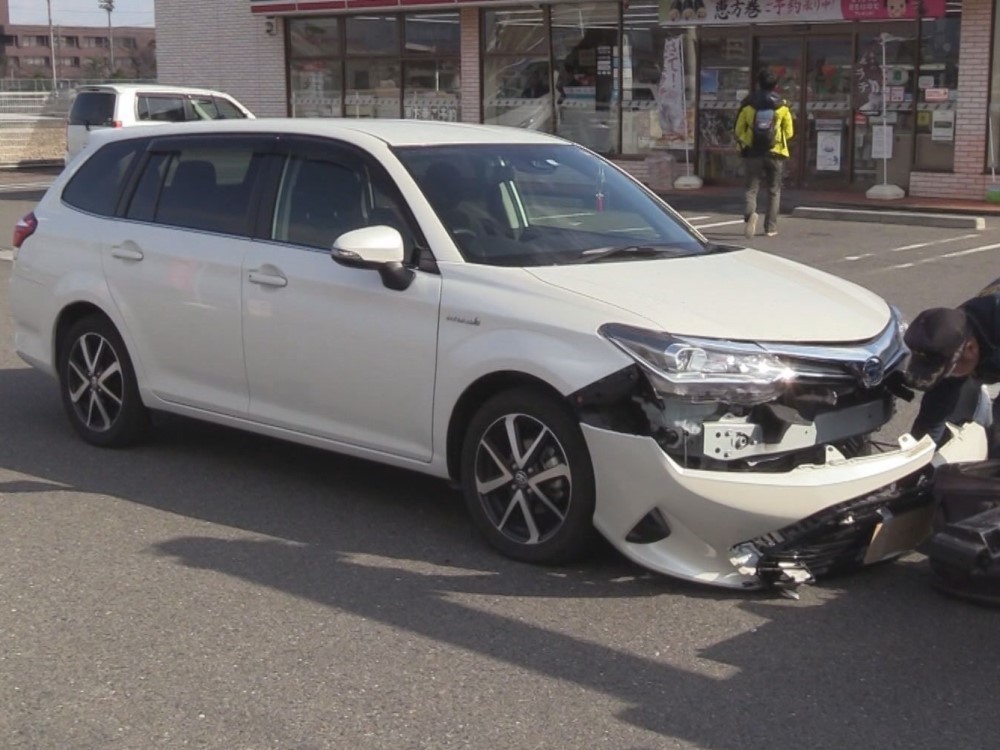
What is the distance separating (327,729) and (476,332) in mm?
1851

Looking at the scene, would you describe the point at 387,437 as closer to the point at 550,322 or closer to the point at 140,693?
the point at 550,322

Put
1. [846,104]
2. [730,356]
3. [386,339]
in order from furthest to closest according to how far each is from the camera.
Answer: [846,104] < [386,339] < [730,356]

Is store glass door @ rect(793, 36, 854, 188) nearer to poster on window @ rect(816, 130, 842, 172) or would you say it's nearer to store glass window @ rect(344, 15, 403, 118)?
poster on window @ rect(816, 130, 842, 172)

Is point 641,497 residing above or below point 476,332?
below

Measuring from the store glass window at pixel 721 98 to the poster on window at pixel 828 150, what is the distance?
1349mm

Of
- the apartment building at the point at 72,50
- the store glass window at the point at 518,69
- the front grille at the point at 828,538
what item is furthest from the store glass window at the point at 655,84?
the apartment building at the point at 72,50

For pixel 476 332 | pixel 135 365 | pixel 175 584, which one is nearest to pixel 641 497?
pixel 476 332

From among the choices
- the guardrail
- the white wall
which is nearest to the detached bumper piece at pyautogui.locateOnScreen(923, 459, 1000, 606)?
the white wall

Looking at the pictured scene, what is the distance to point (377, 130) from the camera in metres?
6.15

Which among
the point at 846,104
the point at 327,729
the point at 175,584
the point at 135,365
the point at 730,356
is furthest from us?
the point at 846,104

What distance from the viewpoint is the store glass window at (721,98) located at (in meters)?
21.7

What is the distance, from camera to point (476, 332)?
5.25 metres

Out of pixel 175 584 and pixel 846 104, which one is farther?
pixel 846 104

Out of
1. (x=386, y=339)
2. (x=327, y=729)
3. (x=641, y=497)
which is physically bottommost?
(x=327, y=729)
